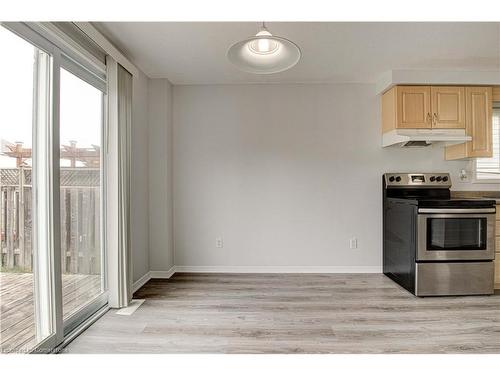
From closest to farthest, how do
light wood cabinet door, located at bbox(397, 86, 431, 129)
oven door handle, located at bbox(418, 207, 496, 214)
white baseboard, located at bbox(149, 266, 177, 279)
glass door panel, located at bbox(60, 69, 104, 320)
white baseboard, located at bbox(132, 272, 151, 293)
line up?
glass door panel, located at bbox(60, 69, 104, 320) < oven door handle, located at bbox(418, 207, 496, 214) < white baseboard, located at bbox(132, 272, 151, 293) < light wood cabinet door, located at bbox(397, 86, 431, 129) < white baseboard, located at bbox(149, 266, 177, 279)

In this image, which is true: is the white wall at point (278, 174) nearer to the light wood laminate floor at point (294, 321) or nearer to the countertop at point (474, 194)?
the light wood laminate floor at point (294, 321)

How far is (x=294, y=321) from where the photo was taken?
234 centimetres

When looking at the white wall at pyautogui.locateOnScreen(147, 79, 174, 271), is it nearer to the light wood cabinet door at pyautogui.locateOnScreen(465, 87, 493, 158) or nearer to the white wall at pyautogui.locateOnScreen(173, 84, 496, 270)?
the white wall at pyautogui.locateOnScreen(173, 84, 496, 270)

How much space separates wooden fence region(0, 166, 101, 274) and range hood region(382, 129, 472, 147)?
120 inches

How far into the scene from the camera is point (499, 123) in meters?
3.56

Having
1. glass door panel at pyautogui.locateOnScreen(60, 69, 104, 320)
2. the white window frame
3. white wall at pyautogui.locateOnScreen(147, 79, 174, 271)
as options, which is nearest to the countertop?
the white window frame

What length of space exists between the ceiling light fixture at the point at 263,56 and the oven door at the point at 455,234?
2240mm

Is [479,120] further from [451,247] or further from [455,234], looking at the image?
[451,247]

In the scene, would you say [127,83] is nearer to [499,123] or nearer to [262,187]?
[262,187]

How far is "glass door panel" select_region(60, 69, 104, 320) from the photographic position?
216 centimetres

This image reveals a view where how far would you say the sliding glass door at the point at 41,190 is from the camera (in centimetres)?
164
